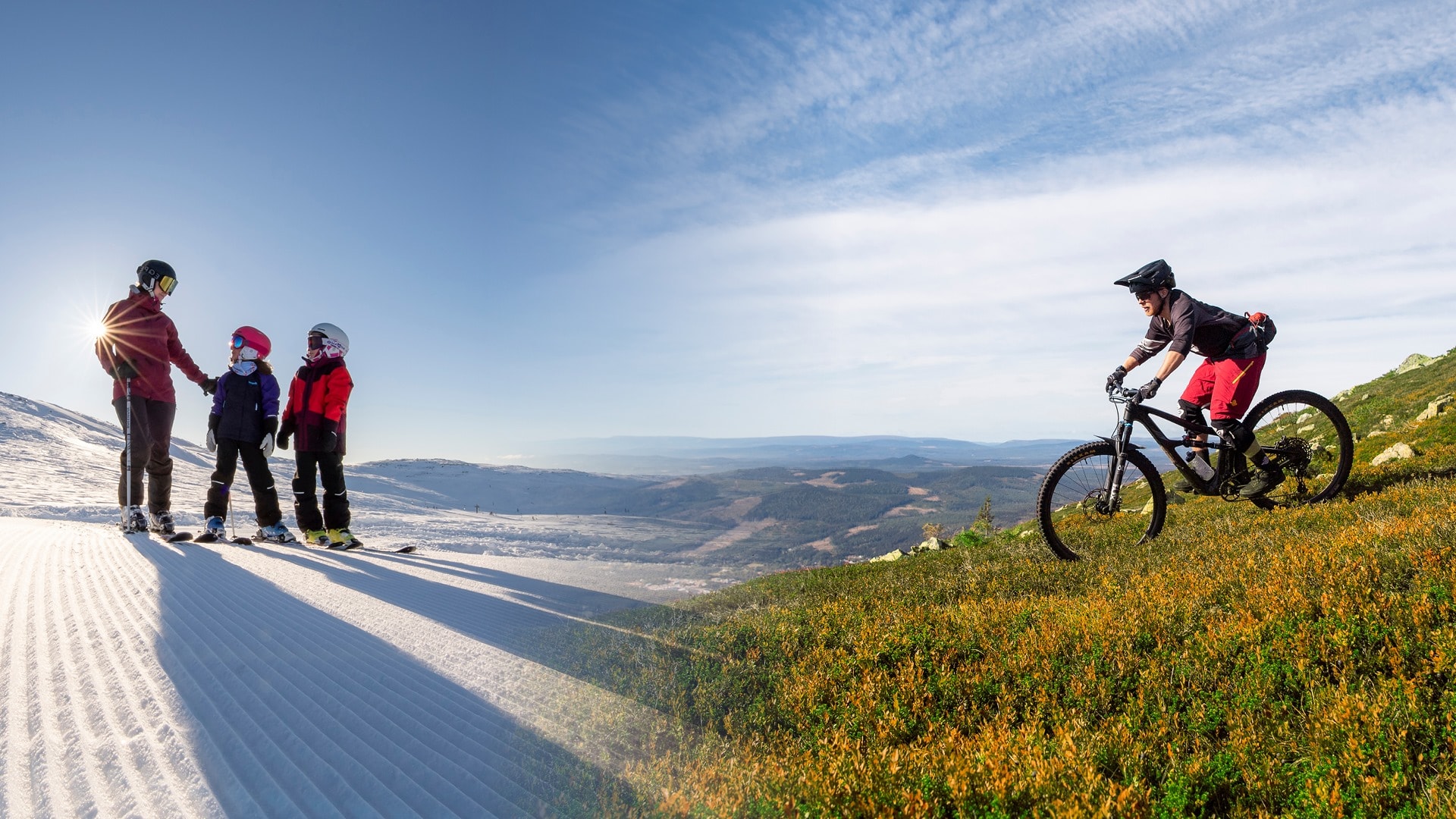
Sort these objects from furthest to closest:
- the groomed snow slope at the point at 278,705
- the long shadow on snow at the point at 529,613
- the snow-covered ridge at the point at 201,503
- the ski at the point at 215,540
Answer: the snow-covered ridge at the point at 201,503 → the ski at the point at 215,540 → the long shadow on snow at the point at 529,613 → the groomed snow slope at the point at 278,705

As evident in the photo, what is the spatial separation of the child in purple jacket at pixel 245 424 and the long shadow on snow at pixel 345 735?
6559 millimetres

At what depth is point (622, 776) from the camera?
3.37m

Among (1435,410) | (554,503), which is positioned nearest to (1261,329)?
(1435,410)

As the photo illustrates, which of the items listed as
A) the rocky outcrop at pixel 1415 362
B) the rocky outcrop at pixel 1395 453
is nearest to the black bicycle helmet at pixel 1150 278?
the rocky outcrop at pixel 1395 453

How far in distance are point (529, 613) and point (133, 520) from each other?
23.8 feet

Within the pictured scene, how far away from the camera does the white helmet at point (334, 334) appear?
10.9m

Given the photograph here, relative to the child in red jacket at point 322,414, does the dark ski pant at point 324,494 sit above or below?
below

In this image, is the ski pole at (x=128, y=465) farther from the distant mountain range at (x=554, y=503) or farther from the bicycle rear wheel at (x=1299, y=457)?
the bicycle rear wheel at (x=1299, y=457)

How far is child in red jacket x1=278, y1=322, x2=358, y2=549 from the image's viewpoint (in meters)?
10.8

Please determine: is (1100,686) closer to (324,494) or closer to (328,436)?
(328,436)

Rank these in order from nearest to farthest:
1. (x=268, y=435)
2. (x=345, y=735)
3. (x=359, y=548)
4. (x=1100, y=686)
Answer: (x=345, y=735) → (x=1100, y=686) → (x=268, y=435) → (x=359, y=548)

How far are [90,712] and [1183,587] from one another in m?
7.03

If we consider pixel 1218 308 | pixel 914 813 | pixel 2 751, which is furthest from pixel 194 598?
pixel 1218 308

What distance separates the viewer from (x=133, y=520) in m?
9.73
